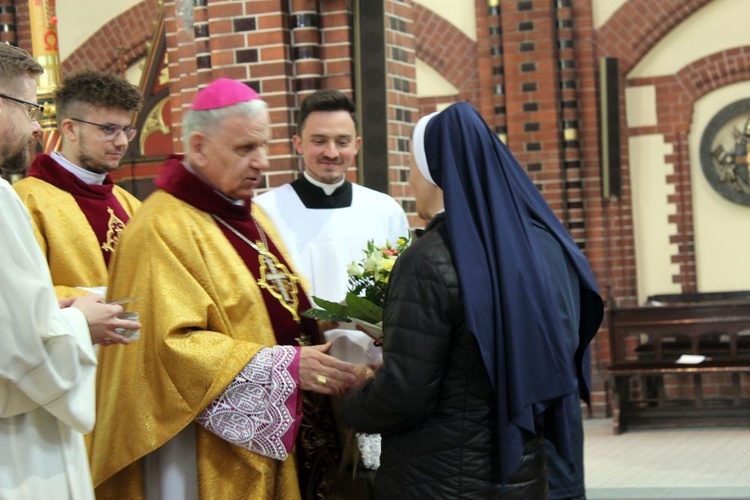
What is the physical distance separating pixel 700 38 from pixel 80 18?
713 cm

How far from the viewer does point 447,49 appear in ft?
41.5

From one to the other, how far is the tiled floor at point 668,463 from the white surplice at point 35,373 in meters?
5.13

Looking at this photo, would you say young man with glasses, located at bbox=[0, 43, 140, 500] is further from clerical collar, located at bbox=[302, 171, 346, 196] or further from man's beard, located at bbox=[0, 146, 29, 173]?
clerical collar, located at bbox=[302, 171, 346, 196]

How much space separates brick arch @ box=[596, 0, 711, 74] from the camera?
12.0 m

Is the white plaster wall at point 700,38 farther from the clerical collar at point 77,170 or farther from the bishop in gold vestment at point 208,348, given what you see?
the bishop in gold vestment at point 208,348

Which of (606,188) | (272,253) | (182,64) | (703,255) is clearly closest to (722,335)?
(703,255)

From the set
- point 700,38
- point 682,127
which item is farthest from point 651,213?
point 700,38

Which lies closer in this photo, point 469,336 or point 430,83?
point 469,336

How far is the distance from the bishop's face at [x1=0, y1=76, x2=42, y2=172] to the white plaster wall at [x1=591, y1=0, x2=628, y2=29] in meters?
9.92

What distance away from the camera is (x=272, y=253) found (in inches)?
145

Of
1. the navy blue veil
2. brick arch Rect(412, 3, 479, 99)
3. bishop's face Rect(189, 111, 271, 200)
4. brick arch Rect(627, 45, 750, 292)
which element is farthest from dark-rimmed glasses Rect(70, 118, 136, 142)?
brick arch Rect(627, 45, 750, 292)

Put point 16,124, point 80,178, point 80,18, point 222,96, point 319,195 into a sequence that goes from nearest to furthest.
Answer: point 16,124, point 222,96, point 80,178, point 319,195, point 80,18

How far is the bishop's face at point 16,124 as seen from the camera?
2811 millimetres

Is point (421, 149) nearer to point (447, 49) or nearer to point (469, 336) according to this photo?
point (469, 336)
